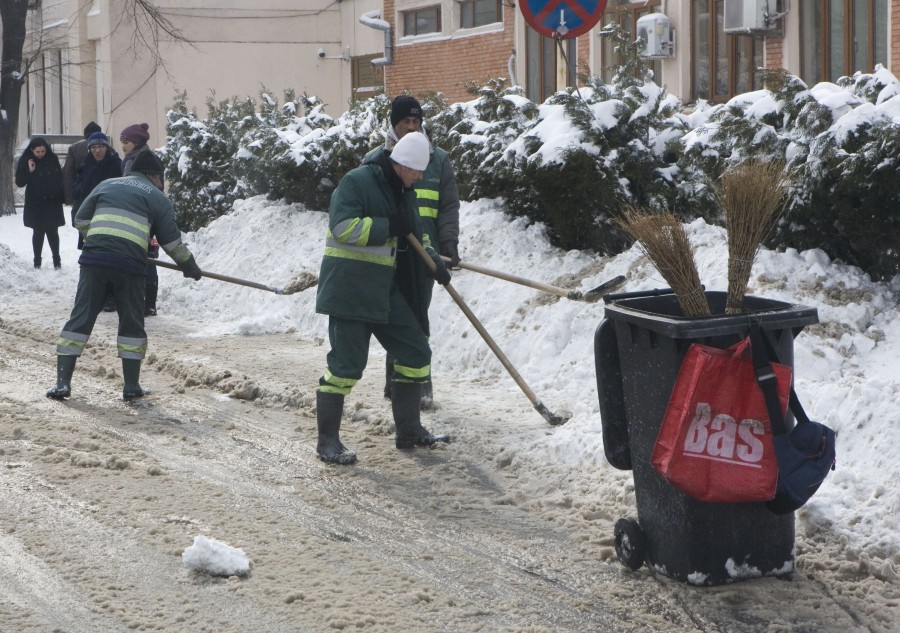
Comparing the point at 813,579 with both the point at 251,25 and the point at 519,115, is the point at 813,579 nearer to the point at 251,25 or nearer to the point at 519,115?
the point at 519,115

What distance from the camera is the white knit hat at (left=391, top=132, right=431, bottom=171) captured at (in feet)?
20.0

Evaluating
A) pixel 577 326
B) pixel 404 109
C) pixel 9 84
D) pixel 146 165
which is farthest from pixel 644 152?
pixel 9 84

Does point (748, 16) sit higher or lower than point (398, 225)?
higher

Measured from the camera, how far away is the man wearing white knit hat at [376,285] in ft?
20.0

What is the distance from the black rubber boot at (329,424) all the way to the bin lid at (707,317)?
206 cm

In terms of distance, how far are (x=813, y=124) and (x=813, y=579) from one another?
148 inches

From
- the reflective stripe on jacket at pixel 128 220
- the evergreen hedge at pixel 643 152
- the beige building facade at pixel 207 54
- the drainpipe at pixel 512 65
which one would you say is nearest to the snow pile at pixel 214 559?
the evergreen hedge at pixel 643 152

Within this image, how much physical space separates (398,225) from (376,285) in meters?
0.33

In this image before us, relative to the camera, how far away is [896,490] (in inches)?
187

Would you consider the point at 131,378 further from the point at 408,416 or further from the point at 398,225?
the point at 398,225

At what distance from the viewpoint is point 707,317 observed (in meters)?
4.27

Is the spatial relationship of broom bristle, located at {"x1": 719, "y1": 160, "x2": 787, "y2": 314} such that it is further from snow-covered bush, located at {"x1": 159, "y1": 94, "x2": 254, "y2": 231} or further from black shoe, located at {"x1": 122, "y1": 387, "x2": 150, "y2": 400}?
snow-covered bush, located at {"x1": 159, "y1": 94, "x2": 254, "y2": 231}

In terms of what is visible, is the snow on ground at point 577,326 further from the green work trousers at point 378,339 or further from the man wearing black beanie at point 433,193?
the man wearing black beanie at point 433,193

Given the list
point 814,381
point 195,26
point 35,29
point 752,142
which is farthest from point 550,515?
point 35,29
